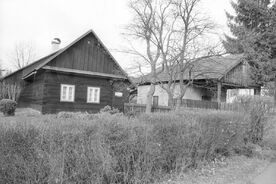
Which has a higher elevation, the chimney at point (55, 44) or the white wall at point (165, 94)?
the chimney at point (55, 44)

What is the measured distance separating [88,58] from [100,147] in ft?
57.5

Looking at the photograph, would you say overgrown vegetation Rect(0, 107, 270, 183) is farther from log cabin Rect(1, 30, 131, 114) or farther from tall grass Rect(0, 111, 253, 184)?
log cabin Rect(1, 30, 131, 114)

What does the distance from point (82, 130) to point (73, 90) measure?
54.3 ft

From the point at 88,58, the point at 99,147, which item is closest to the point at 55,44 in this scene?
the point at 88,58

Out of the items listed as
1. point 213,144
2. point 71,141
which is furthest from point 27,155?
point 213,144

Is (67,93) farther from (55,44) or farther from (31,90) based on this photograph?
(55,44)

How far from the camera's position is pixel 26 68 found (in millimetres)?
24438

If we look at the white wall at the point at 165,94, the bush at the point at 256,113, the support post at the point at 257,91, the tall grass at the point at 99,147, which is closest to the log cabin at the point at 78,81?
the white wall at the point at 165,94

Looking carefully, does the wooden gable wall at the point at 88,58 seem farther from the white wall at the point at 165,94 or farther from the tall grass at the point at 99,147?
the tall grass at the point at 99,147

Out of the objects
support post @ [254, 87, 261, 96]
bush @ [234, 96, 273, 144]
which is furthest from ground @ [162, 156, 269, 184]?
support post @ [254, 87, 261, 96]

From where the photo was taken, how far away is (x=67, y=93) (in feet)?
63.7

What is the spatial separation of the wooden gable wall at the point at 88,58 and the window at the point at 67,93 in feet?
5.40

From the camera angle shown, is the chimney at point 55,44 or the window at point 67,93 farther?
the chimney at point 55,44

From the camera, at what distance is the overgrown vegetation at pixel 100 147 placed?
3371 mm
